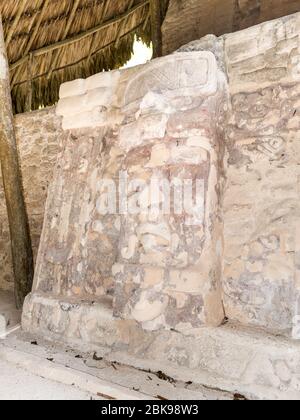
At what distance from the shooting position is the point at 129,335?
155 cm

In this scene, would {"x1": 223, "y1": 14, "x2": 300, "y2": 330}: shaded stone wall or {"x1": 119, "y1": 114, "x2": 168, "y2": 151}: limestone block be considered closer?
{"x1": 223, "y1": 14, "x2": 300, "y2": 330}: shaded stone wall

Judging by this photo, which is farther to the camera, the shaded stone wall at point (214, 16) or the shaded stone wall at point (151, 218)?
the shaded stone wall at point (214, 16)

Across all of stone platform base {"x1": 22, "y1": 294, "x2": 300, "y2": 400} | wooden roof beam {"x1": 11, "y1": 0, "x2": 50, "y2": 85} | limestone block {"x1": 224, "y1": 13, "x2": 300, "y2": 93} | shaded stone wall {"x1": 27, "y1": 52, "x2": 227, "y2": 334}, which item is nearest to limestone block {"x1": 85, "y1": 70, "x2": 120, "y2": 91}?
shaded stone wall {"x1": 27, "y1": 52, "x2": 227, "y2": 334}

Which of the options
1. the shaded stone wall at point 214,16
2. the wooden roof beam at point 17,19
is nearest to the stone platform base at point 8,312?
the shaded stone wall at point 214,16

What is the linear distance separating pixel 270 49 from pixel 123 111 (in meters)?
0.73

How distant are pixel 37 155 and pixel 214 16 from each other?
2036 millimetres

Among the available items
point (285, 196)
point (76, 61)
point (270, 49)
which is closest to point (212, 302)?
point (285, 196)

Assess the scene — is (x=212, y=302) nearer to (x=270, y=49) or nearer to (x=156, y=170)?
(x=156, y=170)

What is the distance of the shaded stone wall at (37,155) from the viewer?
3.05 meters

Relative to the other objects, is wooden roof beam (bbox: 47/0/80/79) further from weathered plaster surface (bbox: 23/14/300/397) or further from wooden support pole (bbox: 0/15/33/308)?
weathered plaster surface (bbox: 23/14/300/397)

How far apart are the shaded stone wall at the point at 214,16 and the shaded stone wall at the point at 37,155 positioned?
1.44 m

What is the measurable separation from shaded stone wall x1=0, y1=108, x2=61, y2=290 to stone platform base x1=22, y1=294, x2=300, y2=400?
148cm

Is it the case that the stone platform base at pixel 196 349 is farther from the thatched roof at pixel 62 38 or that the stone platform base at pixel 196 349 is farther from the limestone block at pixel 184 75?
the thatched roof at pixel 62 38

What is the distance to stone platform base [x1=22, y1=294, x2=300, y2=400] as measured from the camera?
1240 mm
